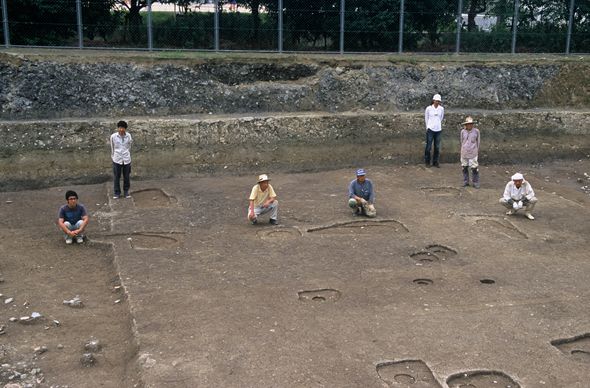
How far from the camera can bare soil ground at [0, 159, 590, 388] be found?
22.3 ft

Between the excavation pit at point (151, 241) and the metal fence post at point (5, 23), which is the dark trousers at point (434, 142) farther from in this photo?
the metal fence post at point (5, 23)

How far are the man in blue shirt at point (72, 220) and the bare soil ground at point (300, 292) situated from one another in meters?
0.29

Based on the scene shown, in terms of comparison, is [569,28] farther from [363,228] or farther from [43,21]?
[43,21]

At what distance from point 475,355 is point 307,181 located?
322 inches

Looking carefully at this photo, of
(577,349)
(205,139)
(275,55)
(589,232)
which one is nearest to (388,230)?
(589,232)

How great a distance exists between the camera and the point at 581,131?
17406 mm

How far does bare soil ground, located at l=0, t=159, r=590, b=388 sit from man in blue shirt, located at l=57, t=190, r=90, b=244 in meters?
0.29

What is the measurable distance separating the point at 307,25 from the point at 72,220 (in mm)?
10795

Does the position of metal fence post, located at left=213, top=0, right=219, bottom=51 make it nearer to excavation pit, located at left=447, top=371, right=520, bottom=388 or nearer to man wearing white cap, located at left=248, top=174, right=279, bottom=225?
man wearing white cap, located at left=248, top=174, right=279, bottom=225

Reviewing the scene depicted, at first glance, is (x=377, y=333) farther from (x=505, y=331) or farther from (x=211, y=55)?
(x=211, y=55)

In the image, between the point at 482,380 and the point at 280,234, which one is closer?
the point at 482,380

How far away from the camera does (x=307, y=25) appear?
19.2m

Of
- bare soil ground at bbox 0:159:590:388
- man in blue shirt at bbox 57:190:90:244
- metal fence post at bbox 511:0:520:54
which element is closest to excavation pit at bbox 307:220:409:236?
bare soil ground at bbox 0:159:590:388

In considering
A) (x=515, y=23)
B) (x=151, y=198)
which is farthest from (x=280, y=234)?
(x=515, y=23)
